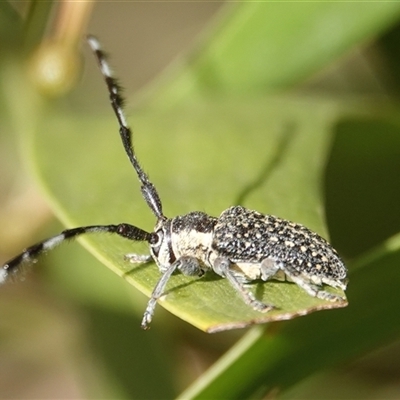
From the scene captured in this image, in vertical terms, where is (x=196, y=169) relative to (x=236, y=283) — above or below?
above

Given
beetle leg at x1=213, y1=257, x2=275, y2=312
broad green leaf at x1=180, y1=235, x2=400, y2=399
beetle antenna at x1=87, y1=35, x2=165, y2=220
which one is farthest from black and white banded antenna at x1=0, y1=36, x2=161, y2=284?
broad green leaf at x1=180, y1=235, x2=400, y2=399

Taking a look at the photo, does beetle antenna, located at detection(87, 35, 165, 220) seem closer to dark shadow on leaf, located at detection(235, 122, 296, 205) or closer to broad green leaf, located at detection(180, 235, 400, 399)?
dark shadow on leaf, located at detection(235, 122, 296, 205)

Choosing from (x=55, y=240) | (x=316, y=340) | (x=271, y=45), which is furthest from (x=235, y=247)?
(x=271, y=45)

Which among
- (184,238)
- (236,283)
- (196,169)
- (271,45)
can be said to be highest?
(271,45)

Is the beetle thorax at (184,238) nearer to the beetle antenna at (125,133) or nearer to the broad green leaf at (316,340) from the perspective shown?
the beetle antenna at (125,133)

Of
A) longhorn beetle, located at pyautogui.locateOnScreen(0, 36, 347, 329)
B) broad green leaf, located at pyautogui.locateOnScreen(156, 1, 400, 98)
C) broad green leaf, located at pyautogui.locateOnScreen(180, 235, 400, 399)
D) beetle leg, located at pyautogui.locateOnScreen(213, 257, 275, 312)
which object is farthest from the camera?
broad green leaf, located at pyautogui.locateOnScreen(156, 1, 400, 98)

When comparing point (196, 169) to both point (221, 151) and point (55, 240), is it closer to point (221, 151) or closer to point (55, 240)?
point (221, 151)

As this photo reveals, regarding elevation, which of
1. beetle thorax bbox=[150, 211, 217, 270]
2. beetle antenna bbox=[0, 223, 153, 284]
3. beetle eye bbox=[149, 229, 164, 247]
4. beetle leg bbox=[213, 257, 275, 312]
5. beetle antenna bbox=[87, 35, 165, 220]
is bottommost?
beetle leg bbox=[213, 257, 275, 312]

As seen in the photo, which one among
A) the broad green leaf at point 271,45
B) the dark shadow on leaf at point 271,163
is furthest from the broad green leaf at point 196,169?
the broad green leaf at point 271,45
